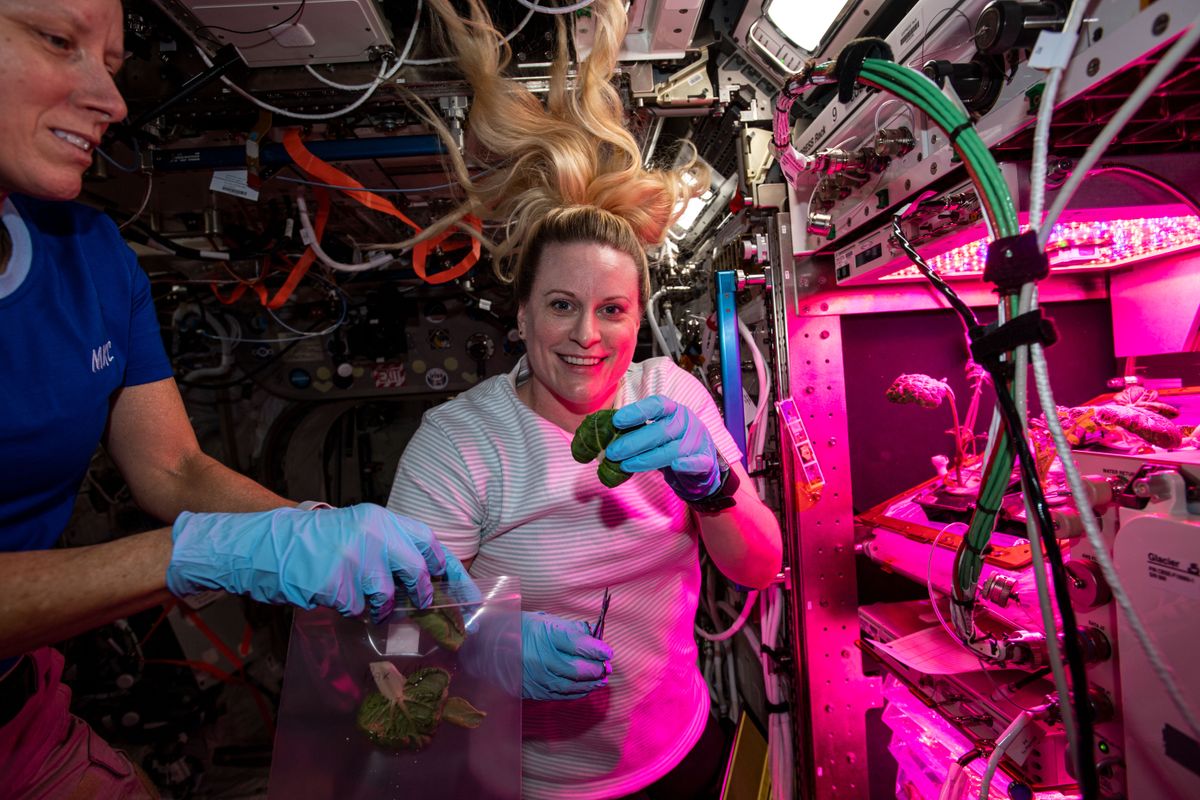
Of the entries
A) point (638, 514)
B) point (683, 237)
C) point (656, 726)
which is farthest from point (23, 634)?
point (683, 237)

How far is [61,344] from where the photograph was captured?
1.28 m

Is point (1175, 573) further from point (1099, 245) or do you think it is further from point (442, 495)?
point (442, 495)

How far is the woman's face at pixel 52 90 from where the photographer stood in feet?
3.37

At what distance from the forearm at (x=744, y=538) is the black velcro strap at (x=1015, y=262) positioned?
93 cm

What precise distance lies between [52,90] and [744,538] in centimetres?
197

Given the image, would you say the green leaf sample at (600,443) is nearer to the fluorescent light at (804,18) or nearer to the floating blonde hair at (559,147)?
the floating blonde hair at (559,147)

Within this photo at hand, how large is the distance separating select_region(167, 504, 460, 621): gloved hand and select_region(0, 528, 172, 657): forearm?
0.06 metres

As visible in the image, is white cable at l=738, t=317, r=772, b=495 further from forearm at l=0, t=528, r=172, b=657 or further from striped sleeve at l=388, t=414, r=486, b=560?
forearm at l=0, t=528, r=172, b=657

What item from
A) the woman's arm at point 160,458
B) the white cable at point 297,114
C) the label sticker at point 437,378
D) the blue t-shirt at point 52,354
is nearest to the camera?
the blue t-shirt at point 52,354

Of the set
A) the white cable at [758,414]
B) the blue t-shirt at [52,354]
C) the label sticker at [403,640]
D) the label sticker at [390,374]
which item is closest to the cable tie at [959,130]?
the white cable at [758,414]

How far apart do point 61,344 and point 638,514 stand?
1.58 metres

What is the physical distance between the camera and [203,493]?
57.4 inches

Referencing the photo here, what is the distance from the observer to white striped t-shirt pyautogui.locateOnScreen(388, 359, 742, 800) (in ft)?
5.38

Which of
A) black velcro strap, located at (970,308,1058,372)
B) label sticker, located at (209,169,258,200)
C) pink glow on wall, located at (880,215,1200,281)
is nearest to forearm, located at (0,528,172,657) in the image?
black velcro strap, located at (970,308,1058,372)
